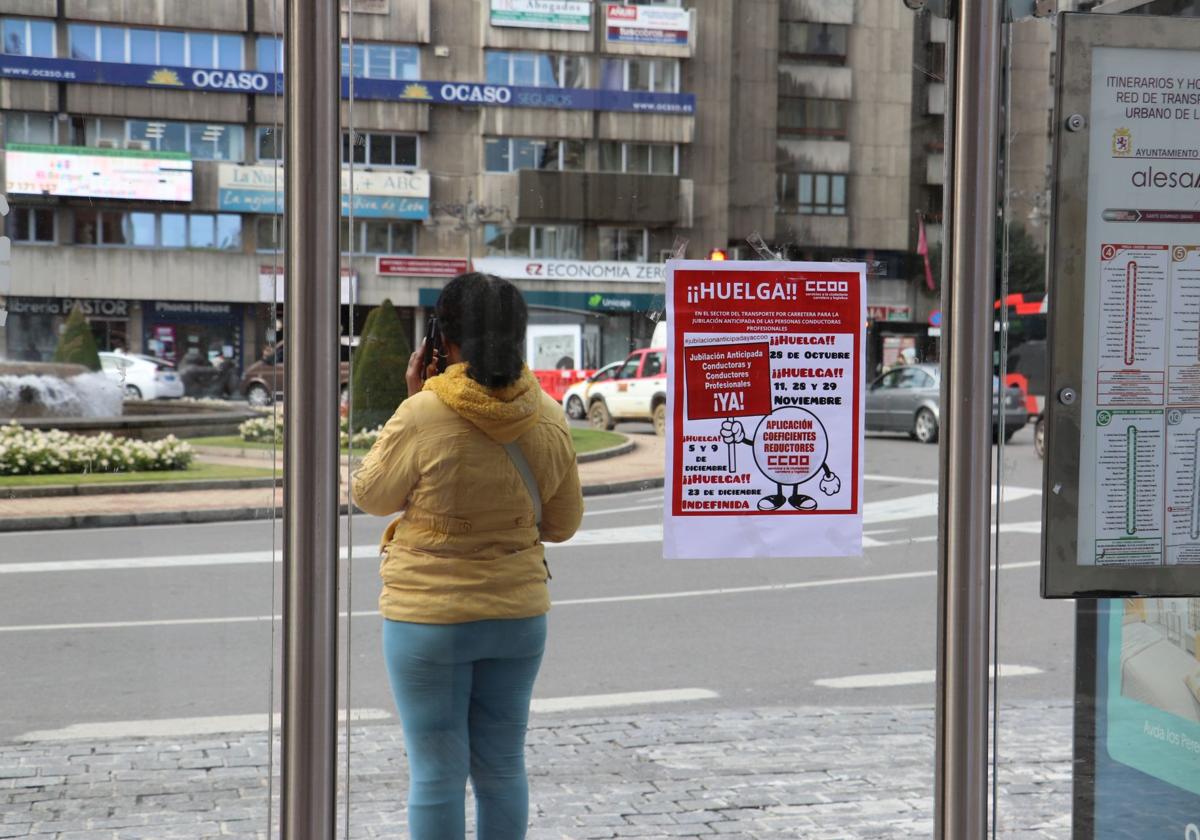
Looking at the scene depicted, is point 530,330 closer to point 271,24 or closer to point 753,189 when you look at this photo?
point 753,189

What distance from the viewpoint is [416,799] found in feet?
9.20

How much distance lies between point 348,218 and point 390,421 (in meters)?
0.38

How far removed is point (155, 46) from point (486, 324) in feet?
2.51

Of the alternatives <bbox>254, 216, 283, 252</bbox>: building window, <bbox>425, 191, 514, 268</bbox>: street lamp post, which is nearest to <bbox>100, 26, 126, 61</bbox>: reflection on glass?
<bbox>254, 216, 283, 252</bbox>: building window

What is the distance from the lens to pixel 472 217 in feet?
8.73

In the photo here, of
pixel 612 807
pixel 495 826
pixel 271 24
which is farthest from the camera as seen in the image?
pixel 612 807

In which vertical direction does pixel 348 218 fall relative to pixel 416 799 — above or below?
above

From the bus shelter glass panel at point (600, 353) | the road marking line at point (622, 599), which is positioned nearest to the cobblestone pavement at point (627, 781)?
the bus shelter glass panel at point (600, 353)

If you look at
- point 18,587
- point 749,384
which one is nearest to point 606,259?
point 749,384

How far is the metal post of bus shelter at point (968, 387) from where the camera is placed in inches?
105

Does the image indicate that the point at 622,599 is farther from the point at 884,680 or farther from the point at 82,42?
the point at 82,42

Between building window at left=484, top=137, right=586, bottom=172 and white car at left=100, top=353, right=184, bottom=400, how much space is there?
2.25 feet

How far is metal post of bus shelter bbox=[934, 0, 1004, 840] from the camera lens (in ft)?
8.79

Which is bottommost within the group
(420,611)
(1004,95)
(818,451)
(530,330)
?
(420,611)
